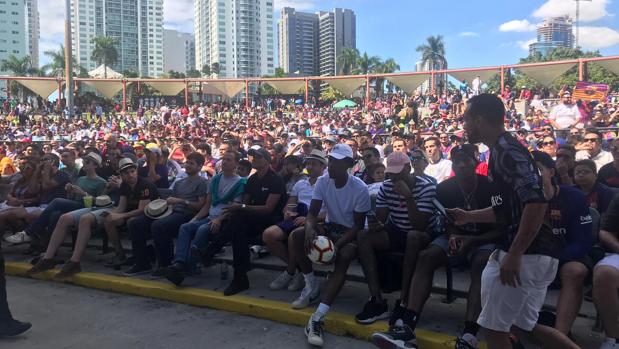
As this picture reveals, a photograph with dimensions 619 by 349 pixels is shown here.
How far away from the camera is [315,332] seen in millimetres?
4359

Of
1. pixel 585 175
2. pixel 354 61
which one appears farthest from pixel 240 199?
pixel 354 61

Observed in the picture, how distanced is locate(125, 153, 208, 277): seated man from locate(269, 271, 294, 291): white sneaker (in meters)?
1.28

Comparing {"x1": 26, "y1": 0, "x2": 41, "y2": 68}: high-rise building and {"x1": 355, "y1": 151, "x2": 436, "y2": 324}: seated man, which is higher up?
{"x1": 26, "y1": 0, "x2": 41, "y2": 68}: high-rise building

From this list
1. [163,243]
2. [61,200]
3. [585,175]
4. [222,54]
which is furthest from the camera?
[222,54]

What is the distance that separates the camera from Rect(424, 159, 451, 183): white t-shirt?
26.2ft

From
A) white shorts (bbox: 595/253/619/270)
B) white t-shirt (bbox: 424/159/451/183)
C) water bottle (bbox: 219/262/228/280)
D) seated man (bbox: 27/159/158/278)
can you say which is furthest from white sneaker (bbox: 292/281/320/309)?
white t-shirt (bbox: 424/159/451/183)

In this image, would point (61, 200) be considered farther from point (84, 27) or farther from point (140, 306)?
point (84, 27)

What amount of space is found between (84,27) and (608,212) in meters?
123

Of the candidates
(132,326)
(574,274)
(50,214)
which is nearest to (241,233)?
(132,326)

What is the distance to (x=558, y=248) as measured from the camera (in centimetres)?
294

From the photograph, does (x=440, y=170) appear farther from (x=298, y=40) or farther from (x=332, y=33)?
(x=298, y=40)

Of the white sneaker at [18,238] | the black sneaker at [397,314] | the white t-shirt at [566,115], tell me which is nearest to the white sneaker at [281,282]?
the black sneaker at [397,314]

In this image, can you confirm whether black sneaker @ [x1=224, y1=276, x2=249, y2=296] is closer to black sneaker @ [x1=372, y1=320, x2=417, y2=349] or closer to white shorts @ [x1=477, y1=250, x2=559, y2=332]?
black sneaker @ [x1=372, y1=320, x2=417, y2=349]

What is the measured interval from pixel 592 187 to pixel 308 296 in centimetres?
292
